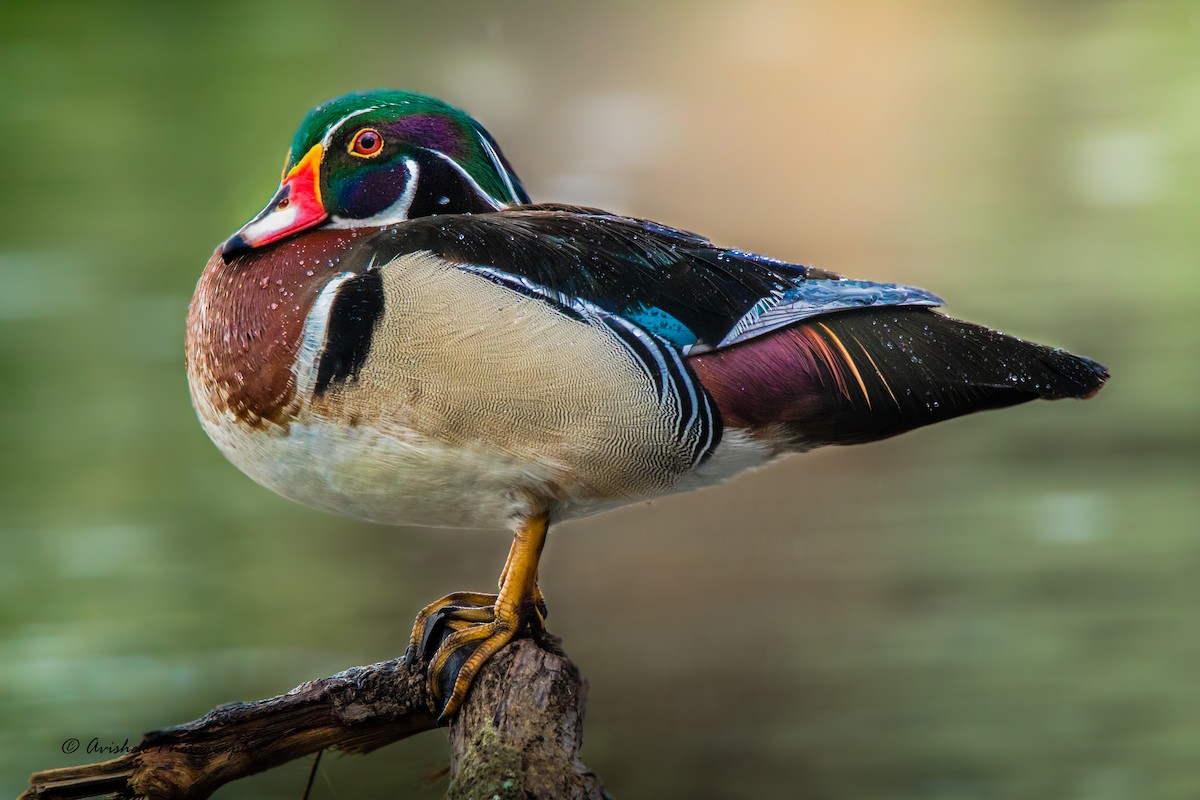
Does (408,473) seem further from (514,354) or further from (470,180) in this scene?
(470,180)

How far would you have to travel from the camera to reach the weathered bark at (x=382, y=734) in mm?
853

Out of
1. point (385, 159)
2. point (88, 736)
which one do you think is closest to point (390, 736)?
point (385, 159)

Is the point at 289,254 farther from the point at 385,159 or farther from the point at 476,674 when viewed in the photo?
the point at 476,674

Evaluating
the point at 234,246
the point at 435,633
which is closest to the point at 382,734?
the point at 435,633

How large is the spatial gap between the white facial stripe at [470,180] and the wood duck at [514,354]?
0.04 feet

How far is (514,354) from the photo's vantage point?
2.80 feet

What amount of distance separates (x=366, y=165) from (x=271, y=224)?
0.29 feet

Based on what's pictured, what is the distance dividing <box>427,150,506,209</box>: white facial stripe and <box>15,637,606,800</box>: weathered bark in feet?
1.21

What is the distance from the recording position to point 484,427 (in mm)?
852

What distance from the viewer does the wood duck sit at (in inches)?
33.4

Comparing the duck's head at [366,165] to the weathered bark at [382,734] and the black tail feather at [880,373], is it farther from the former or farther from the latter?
the weathered bark at [382,734]

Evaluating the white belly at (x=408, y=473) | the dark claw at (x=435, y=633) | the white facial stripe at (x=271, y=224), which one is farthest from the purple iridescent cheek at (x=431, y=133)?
the dark claw at (x=435, y=633)

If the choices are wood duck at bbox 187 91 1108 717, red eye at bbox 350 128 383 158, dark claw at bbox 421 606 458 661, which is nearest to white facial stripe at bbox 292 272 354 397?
wood duck at bbox 187 91 1108 717

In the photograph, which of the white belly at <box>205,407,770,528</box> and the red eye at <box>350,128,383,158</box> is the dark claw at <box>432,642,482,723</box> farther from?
the red eye at <box>350,128,383,158</box>
